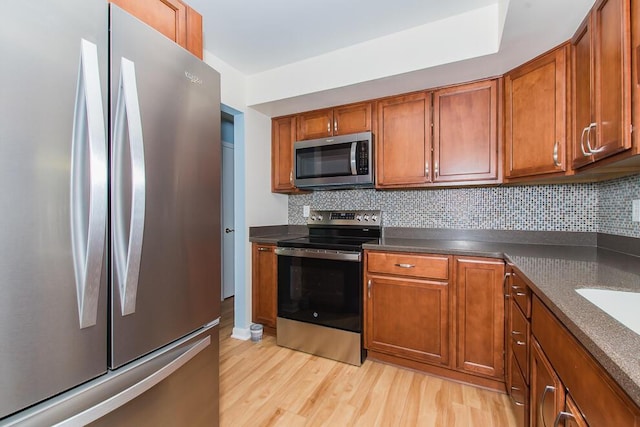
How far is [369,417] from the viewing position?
63.5 inches

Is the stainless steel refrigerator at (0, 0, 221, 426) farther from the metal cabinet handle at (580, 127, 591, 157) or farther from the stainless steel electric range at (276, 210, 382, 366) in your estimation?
the metal cabinet handle at (580, 127, 591, 157)

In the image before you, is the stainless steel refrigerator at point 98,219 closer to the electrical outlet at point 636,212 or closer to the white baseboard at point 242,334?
the white baseboard at point 242,334

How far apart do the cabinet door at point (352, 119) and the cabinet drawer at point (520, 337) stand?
5.66ft

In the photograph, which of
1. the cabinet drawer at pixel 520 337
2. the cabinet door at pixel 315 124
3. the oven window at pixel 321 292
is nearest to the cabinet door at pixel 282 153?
the cabinet door at pixel 315 124

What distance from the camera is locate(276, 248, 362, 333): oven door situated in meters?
2.17

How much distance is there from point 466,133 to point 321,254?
145 centimetres

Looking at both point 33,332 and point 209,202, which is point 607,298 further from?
point 33,332

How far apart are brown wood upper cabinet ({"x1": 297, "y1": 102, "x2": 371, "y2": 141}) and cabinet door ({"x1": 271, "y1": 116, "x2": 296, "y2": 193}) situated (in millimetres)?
112

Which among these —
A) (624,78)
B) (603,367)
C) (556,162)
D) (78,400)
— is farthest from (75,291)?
(556,162)

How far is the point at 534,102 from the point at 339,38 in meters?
1.38

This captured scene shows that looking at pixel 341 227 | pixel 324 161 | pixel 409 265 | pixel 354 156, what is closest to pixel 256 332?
pixel 341 227

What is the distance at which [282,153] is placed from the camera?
2.91 m

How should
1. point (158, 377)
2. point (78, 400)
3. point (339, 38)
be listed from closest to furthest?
point (78, 400)
point (158, 377)
point (339, 38)

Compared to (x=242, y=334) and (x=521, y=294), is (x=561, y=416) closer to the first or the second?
(x=521, y=294)
